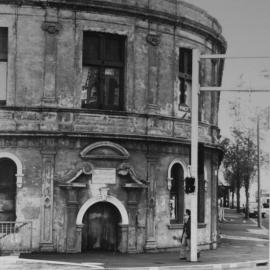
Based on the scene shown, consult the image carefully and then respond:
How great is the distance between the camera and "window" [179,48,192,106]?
91.5ft

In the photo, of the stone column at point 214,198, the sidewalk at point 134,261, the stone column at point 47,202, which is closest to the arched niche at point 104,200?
the stone column at point 47,202

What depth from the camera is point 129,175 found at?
83.6ft

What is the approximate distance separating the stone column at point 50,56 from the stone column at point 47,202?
198 cm

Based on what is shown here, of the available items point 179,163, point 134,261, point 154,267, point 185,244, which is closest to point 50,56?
point 179,163

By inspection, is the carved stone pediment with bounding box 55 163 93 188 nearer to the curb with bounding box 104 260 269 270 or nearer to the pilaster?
the pilaster

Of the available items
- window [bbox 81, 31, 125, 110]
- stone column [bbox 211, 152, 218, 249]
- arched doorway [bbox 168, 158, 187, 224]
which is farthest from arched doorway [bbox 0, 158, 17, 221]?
stone column [bbox 211, 152, 218, 249]

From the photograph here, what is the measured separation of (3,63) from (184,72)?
7.24 metres

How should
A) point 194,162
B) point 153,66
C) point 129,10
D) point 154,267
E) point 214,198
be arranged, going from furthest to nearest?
1. point 214,198
2. point 153,66
3. point 129,10
4. point 194,162
5. point 154,267

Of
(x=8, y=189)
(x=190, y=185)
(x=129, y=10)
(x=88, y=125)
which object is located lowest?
(x=8, y=189)

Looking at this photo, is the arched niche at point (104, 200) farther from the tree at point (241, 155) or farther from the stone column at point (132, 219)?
the tree at point (241, 155)

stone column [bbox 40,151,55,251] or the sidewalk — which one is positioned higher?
stone column [bbox 40,151,55,251]

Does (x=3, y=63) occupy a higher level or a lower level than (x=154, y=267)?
higher

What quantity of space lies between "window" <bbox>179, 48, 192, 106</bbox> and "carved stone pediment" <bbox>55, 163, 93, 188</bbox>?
5.13 m

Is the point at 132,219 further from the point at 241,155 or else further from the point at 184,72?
the point at 241,155
